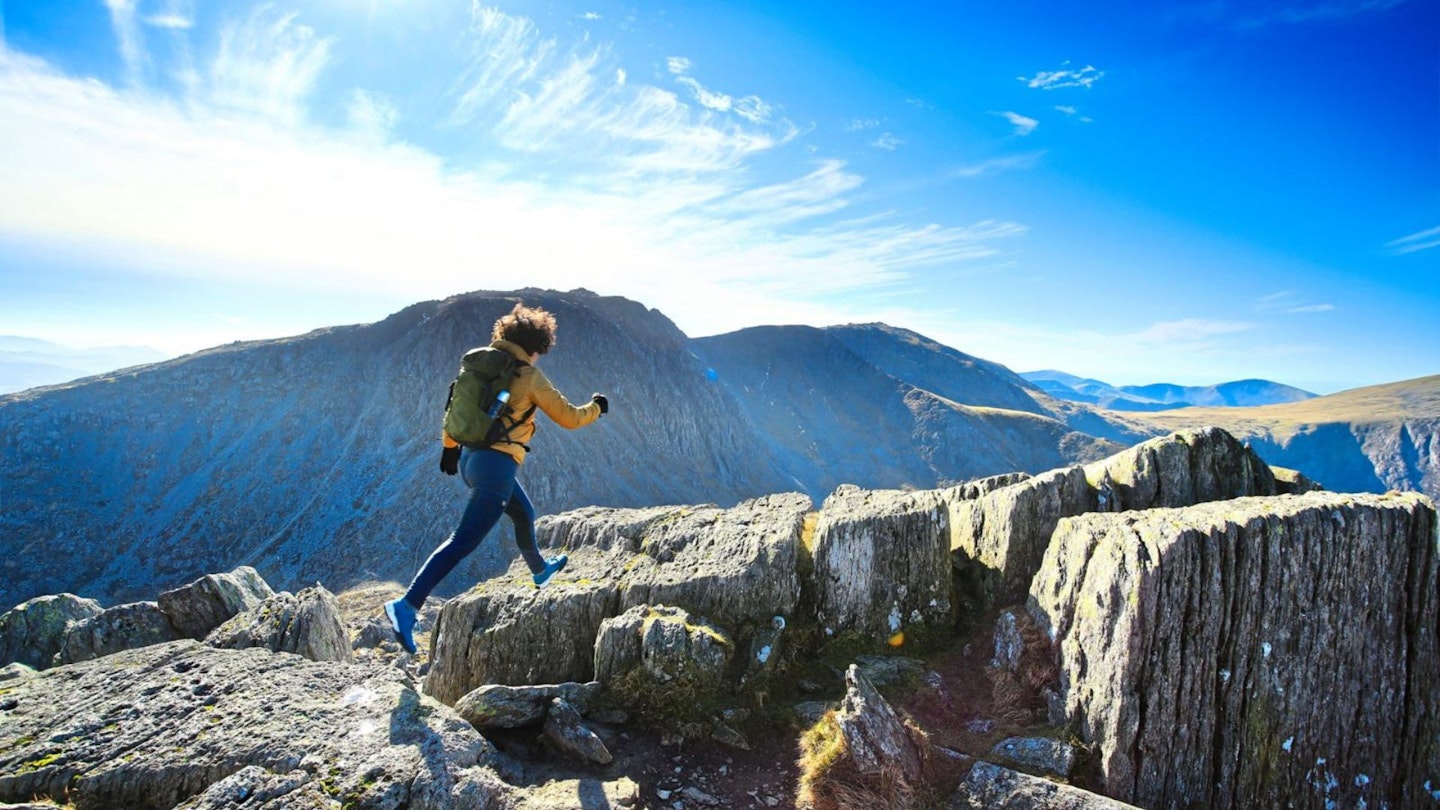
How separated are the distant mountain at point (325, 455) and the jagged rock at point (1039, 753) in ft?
282

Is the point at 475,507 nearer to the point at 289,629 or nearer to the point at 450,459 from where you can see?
the point at 450,459

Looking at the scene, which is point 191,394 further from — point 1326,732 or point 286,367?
point 1326,732

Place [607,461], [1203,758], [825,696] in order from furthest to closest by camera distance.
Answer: [607,461] < [825,696] < [1203,758]

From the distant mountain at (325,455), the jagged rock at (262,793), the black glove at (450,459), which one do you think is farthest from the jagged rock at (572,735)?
the distant mountain at (325,455)

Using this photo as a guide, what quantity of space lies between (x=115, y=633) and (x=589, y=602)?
9.62 metres

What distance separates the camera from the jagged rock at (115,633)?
37.7ft

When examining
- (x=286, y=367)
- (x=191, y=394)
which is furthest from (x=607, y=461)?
(x=191, y=394)

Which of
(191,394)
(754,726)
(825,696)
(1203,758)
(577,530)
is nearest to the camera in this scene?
(1203,758)

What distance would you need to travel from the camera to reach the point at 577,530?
13.8 metres

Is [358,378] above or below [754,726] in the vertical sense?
above

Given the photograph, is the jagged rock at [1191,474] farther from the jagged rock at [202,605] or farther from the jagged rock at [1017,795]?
the jagged rock at [202,605]

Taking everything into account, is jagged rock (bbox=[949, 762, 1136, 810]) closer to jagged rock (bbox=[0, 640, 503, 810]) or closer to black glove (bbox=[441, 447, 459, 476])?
jagged rock (bbox=[0, 640, 503, 810])

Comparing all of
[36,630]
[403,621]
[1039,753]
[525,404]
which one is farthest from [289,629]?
[1039,753]

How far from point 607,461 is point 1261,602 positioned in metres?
115
